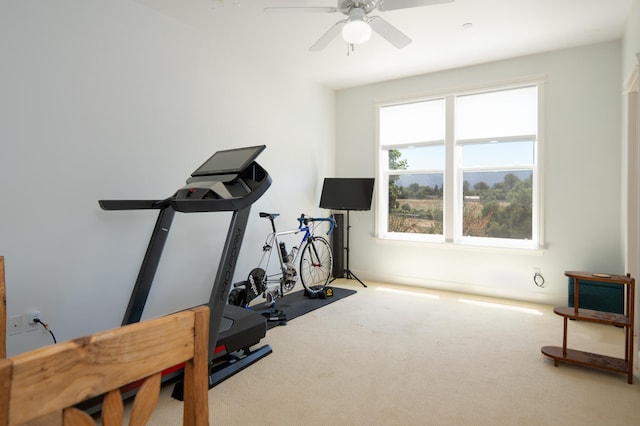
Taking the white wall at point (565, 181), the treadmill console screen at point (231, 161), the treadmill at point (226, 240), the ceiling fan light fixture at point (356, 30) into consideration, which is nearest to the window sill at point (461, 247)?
the white wall at point (565, 181)

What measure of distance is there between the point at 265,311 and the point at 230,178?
202 cm

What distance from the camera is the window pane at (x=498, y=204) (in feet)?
14.9

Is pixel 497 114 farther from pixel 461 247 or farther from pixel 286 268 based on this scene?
pixel 286 268

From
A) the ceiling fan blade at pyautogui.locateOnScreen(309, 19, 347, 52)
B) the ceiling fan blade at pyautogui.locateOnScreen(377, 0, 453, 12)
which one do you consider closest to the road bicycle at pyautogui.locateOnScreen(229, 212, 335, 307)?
the ceiling fan blade at pyautogui.locateOnScreen(309, 19, 347, 52)

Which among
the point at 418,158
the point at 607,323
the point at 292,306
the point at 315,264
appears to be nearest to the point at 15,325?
the point at 292,306

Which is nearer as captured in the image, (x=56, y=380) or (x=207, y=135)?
(x=56, y=380)

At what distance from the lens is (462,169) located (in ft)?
16.1

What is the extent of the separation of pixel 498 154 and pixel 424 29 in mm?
1882

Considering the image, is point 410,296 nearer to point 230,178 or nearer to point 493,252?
point 493,252

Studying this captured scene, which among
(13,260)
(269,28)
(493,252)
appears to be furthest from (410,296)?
(13,260)

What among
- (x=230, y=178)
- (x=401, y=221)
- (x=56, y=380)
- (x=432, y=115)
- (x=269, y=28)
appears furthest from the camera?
(x=401, y=221)

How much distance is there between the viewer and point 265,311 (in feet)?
13.0

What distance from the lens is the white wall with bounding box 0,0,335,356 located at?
99.4 inches

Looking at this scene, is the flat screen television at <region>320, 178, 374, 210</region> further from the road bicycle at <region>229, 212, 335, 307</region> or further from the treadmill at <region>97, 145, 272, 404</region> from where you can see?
the treadmill at <region>97, 145, 272, 404</region>
